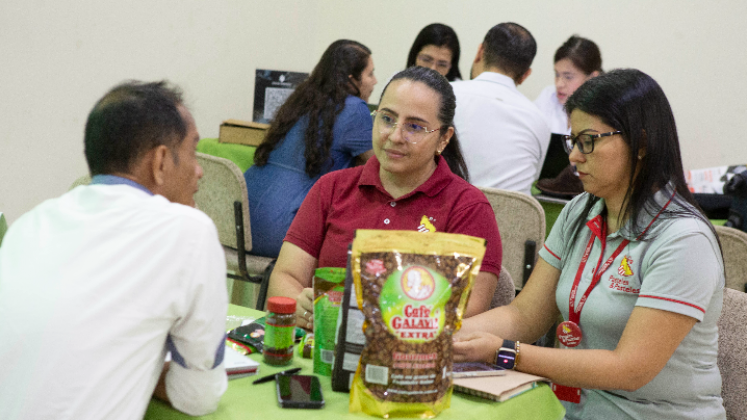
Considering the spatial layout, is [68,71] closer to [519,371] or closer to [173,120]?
[173,120]

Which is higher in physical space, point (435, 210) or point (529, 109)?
point (529, 109)

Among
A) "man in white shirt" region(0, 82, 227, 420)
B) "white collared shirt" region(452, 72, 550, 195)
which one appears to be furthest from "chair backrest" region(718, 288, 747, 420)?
"white collared shirt" region(452, 72, 550, 195)

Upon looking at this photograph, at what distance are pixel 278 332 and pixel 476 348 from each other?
15.4 inches

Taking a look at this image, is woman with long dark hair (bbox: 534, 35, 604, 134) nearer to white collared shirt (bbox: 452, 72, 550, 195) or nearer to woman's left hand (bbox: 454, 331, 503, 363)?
white collared shirt (bbox: 452, 72, 550, 195)

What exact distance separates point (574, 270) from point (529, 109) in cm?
164

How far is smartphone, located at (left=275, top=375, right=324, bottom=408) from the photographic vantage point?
1.09 meters

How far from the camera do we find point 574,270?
1.60 metres

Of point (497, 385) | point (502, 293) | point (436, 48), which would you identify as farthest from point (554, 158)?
point (497, 385)

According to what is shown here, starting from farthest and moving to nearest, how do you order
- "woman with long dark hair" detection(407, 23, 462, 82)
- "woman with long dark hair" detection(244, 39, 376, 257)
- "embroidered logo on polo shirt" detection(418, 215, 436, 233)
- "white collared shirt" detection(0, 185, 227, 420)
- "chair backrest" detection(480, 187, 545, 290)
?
1. "woman with long dark hair" detection(407, 23, 462, 82)
2. "woman with long dark hair" detection(244, 39, 376, 257)
3. "chair backrest" detection(480, 187, 545, 290)
4. "embroidered logo on polo shirt" detection(418, 215, 436, 233)
5. "white collared shirt" detection(0, 185, 227, 420)

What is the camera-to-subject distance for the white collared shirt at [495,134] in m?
3.01

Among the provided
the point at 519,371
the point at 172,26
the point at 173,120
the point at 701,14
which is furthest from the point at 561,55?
the point at 173,120

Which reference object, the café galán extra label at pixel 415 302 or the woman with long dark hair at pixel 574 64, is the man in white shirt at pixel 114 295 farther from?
the woman with long dark hair at pixel 574 64

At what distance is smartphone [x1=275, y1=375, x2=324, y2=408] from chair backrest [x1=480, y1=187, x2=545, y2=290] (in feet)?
4.75

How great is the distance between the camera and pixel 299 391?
113 centimetres
